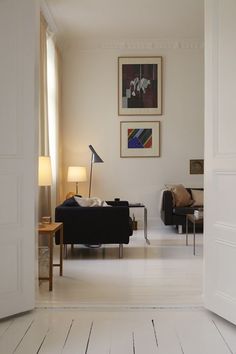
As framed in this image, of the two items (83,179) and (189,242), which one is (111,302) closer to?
(189,242)

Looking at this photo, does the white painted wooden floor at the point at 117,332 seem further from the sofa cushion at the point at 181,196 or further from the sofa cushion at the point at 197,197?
the sofa cushion at the point at 197,197

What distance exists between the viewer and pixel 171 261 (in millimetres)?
4992

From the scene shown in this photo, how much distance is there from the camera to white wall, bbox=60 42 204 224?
7816 mm

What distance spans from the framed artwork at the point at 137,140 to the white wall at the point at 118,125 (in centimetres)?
10

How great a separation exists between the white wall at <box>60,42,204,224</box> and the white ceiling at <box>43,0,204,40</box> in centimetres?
58

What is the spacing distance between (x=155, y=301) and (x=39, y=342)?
1146 mm

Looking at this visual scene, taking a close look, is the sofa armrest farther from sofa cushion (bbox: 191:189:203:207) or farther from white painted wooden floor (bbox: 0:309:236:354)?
white painted wooden floor (bbox: 0:309:236:354)

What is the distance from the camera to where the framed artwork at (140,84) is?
305 inches

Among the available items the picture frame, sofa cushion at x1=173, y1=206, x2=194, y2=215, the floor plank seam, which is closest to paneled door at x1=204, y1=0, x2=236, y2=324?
the floor plank seam

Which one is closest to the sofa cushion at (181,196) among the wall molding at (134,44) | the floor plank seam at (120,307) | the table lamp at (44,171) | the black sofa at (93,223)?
the black sofa at (93,223)

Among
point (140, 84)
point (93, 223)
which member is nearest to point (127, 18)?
point (140, 84)

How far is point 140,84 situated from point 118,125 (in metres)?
0.88

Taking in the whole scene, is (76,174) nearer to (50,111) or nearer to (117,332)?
(50,111)

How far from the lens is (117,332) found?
111 inches
